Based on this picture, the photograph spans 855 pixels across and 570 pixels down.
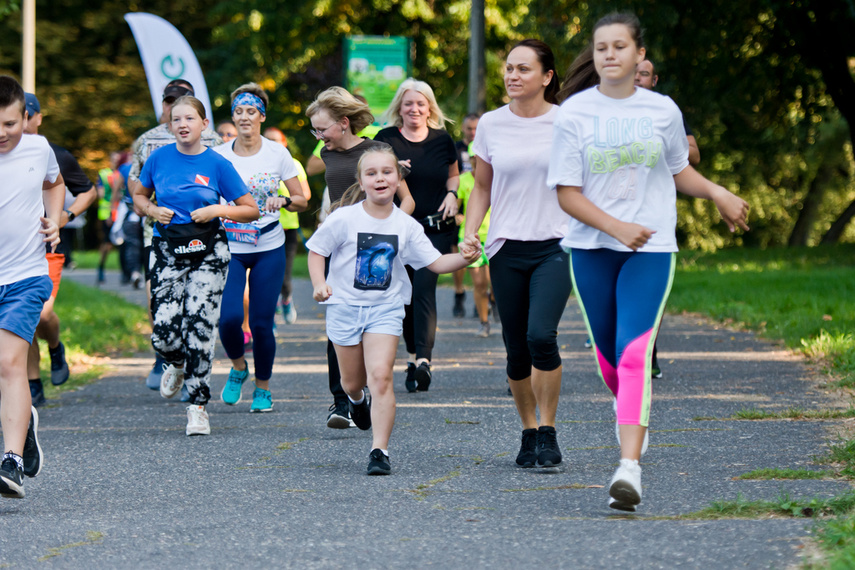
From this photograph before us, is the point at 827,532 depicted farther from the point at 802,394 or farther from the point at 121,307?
the point at 121,307

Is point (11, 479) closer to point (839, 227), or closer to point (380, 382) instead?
point (380, 382)

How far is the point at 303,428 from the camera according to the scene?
7145 mm

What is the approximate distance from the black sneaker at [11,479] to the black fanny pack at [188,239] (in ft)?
7.04

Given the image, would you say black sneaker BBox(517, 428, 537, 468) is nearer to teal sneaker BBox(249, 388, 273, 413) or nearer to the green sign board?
teal sneaker BBox(249, 388, 273, 413)

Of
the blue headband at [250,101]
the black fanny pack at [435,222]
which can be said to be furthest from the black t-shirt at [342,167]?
the black fanny pack at [435,222]

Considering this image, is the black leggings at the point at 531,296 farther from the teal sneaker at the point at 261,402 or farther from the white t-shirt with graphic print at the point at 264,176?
the teal sneaker at the point at 261,402

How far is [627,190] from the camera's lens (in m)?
4.85

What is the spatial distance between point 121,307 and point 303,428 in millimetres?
9153

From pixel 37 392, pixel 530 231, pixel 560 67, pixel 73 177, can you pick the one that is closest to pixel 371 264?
pixel 530 231

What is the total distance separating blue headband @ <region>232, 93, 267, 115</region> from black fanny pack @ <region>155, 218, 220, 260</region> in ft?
3.37

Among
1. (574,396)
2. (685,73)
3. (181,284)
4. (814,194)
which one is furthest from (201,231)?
(814,194)

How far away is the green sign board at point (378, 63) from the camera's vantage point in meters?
20.2

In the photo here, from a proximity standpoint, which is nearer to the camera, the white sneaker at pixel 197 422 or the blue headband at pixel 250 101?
the white sneaker at pixel 197 422

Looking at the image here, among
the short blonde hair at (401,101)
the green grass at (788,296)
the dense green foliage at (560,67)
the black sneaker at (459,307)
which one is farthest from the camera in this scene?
the dense green foliage at (560,67)
